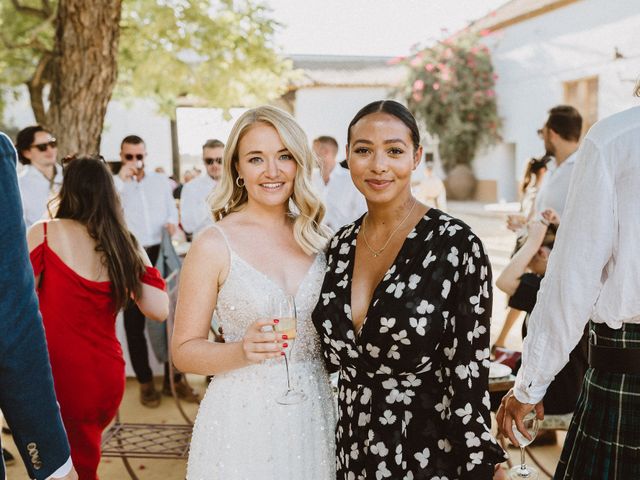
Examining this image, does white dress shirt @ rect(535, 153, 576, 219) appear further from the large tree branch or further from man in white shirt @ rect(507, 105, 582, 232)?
the large tree branch

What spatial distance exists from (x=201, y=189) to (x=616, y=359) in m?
5.97

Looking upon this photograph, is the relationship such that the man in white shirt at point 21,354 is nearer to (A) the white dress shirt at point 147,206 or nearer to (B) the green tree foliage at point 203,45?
Answer: (A) the white dress shirt at point 147,206

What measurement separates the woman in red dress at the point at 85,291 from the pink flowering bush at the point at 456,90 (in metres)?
21.0

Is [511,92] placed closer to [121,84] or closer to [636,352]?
[121,84]

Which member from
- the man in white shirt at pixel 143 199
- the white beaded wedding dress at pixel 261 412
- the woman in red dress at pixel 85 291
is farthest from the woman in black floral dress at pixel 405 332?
the man in white shirt at pixel 143 199

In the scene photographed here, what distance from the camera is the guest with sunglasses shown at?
5.75 m

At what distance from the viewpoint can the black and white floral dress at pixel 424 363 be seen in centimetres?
191

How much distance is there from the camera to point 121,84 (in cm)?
1509

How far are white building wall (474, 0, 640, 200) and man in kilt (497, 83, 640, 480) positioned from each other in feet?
47.7

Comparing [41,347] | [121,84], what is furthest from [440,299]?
[121,84]

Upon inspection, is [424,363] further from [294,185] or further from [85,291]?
[85,291]

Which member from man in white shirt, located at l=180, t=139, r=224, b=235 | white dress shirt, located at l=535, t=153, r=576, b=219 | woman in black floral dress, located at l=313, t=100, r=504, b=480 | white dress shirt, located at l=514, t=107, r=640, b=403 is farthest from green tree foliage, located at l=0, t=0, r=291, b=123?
white dress shirt, located at l=514, t=107, r=640, b=403

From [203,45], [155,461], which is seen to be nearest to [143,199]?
[155,461]

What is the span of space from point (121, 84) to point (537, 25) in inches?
535
